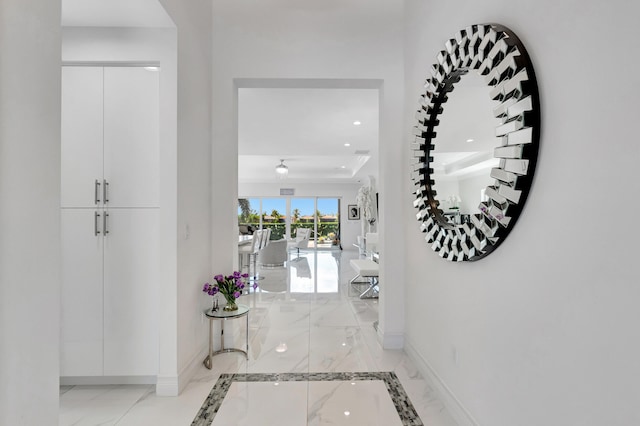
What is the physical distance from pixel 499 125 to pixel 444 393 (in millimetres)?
1596

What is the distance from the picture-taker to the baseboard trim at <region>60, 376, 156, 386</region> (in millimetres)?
2258

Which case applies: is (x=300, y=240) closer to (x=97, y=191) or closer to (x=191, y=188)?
(x=191, y=188)

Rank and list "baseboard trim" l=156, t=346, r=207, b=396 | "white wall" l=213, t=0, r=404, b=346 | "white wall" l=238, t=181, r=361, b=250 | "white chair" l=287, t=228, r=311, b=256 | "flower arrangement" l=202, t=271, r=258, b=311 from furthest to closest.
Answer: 1. "white wall" l=238, t=181, r=361, b=250
2. "white chair" l=287, t=228, r=311, b=256
3. "white wall" l=213, t=0, r=404, b=346
4. "flower arrangement" l=202, t=271, r=258, b=311
5. "baseboard trim" l=156, t=346, r=207, b=396

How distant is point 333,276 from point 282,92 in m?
3.80

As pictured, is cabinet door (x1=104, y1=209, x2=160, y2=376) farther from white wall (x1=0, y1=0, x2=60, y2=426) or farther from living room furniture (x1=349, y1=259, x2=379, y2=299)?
living room furniture (x1=349, y1=259, x2=379, y2=299)

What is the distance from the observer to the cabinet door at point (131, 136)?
223 centimetres

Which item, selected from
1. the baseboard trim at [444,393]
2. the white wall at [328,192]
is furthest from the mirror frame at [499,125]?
the white wall at [328,192]

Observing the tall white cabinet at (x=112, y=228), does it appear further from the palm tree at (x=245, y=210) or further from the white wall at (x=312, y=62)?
the palm tree at (x=245, y=210)

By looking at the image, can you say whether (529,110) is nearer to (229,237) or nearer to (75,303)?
(229,237)

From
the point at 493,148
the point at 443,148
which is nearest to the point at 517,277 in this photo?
the point at 493,148

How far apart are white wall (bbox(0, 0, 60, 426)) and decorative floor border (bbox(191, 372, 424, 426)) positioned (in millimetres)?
1056

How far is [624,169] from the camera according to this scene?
906 mm

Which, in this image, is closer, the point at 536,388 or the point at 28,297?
the point at 28,297

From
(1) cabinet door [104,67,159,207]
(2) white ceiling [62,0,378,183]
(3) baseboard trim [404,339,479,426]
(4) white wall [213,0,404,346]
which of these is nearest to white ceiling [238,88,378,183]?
(2) white ceiling [62,0,378,183]
